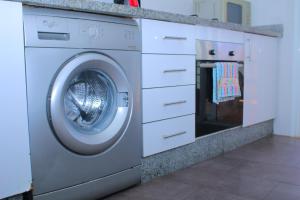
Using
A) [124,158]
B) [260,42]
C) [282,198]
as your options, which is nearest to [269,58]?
[260,42]

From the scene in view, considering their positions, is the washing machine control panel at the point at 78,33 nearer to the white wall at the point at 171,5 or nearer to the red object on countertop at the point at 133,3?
the red object on countertop at the point at 133,3

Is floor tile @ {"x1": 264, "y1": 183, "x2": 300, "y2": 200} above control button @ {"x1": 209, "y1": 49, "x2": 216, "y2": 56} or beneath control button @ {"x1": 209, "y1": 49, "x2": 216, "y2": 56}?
beneath

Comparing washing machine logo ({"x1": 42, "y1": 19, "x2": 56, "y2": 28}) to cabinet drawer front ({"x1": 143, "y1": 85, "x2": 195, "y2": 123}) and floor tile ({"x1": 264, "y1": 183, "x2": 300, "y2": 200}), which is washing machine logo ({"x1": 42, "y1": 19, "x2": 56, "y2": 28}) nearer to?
cabinet drawer front ({"x1": 143, "y1": 85, "x2": 195, "y2": 123})

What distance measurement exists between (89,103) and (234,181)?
86 cm

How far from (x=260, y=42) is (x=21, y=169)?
2.10 metres

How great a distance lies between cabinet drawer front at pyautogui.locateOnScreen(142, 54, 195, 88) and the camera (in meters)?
1.71

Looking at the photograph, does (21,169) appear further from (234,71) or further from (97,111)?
(234,71)

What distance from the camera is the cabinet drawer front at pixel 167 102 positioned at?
5.64ft

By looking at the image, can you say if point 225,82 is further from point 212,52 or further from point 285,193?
point 285,193

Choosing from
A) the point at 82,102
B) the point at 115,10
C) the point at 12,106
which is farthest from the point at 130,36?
the point at 12,106

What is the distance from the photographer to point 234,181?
1755mm

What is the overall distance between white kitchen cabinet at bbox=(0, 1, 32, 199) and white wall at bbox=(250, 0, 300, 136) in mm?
2337

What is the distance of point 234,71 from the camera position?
2326 mm

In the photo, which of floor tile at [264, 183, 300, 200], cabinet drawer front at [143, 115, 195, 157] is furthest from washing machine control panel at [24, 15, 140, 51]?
floor tile at [264, 183, 300, 200]
